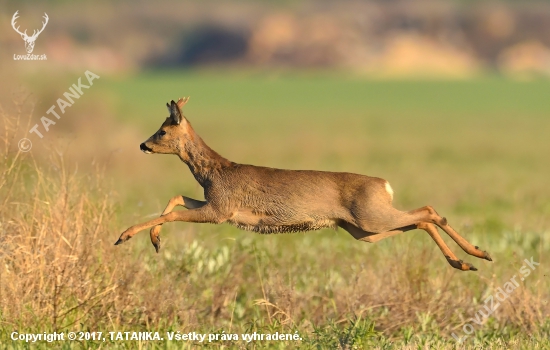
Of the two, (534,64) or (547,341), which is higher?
(534,64)

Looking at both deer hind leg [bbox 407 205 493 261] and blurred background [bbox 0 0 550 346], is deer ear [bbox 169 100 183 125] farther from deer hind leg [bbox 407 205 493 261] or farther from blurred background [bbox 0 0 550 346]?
deer hind leg [bbox 407 205 493 261]

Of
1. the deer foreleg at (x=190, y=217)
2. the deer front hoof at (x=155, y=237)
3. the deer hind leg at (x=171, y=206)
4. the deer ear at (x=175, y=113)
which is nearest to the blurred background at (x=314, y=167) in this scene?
the deer hind leg at (x=171, y=206)

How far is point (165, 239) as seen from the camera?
9.70 m

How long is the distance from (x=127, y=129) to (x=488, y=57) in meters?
139

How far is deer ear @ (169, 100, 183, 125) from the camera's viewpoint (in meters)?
8.79

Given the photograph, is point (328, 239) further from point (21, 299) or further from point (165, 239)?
point (21, 299)

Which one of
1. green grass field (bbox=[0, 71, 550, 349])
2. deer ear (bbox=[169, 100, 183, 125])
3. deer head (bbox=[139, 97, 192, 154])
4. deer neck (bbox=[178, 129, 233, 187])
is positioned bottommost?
green grass field (bbox=[0, 71, 550, 349])

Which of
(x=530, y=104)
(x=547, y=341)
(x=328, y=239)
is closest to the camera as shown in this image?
(x=547, y=341)

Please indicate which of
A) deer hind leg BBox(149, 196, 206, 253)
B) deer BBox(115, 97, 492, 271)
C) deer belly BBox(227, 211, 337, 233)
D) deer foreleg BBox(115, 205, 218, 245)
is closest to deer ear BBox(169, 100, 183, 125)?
deer BBox(115, 97, 492, 271)

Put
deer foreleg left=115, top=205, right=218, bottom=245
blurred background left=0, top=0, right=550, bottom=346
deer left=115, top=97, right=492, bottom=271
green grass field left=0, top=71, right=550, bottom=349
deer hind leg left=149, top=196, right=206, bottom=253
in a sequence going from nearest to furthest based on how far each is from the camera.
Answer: deer foreleg left=115, top=205, right=218, bottom=245 < deer hind leg left=149, top=196, right=206, bottom=253 < deer left=115, top=97, right=492, bottom=271 < green grass field left=0, top=71, right=550, bottom=349 < blurred background left=0, top=0, right=550, bottom=346

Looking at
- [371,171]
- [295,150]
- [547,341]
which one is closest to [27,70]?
[371,171]

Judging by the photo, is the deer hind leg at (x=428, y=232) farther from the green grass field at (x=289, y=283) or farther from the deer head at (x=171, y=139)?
the deer head at (x=171, y=139)

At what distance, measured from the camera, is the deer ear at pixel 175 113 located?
8789 millimetres

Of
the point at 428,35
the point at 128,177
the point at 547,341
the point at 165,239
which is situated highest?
the point at 428,35
